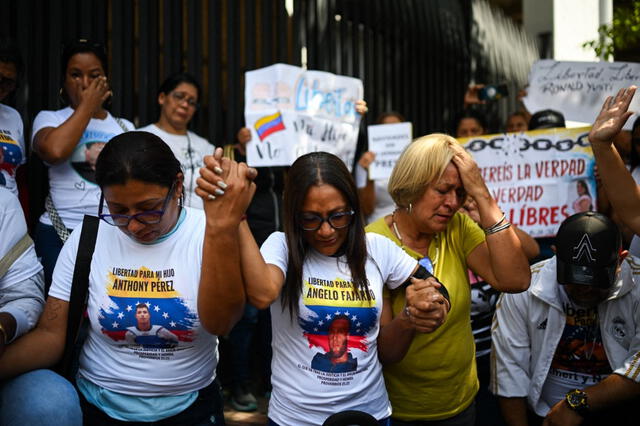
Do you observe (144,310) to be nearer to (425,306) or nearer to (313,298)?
(313,298)

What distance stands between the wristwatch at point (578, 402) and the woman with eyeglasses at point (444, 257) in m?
0.49

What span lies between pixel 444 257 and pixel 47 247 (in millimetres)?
2051

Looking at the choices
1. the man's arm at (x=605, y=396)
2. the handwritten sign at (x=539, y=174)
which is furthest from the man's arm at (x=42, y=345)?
the handwritten sign at (x=539, y=174)

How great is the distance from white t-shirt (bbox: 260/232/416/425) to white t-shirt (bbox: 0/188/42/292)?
95 centimetres

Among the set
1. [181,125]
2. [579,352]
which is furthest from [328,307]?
[181,125]

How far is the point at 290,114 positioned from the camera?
4.66 meters

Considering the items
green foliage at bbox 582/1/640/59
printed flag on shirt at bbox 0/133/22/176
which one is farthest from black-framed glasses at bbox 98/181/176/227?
green foliage at bbox 582/1/640/59

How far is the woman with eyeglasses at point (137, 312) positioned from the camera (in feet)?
7.45

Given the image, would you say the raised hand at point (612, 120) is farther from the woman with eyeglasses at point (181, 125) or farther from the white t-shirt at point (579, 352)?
the woman with eyeglasses at point (181, 125)

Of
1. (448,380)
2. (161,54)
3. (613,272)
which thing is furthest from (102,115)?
(613,272)

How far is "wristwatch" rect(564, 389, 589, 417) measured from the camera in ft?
9.78

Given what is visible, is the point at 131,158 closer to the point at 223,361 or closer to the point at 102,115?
the point at 102,115

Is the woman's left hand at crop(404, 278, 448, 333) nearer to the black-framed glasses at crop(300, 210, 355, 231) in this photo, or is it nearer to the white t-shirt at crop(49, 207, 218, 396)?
the black-framed glasses at crop(300, 210, 355, 231)

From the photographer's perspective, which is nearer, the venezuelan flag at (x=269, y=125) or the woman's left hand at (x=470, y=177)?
the woman's left hand at (x=470, y=177)
